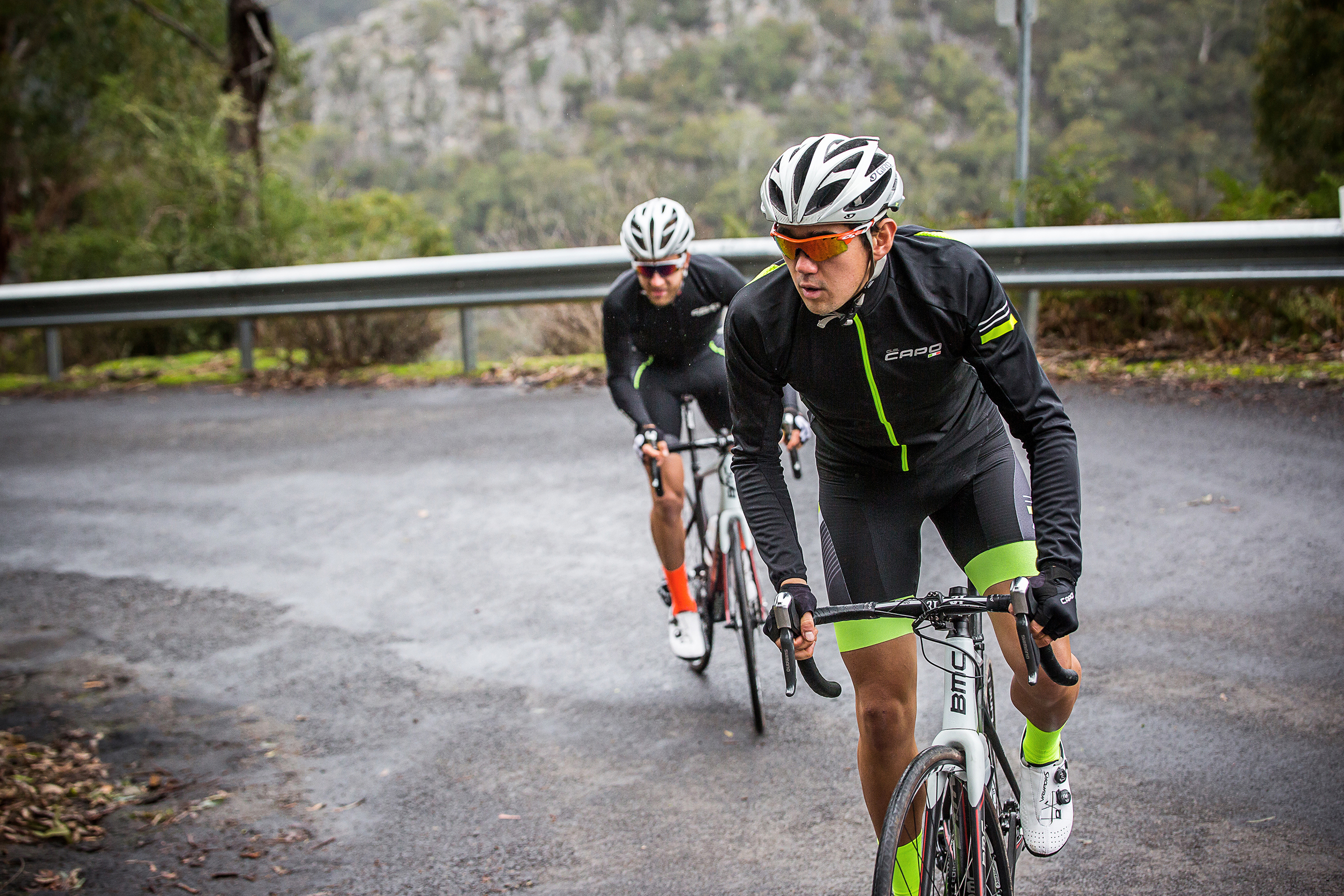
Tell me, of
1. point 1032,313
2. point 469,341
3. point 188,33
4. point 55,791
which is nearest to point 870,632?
point 55,791

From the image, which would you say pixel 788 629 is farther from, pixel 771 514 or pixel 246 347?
pixel 246 347

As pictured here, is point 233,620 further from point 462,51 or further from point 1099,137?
point 462,51

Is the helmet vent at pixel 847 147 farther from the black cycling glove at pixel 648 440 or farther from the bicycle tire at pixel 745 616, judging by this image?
the bicycle tire at pixel 745 616

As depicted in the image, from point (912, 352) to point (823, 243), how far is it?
0.43 m

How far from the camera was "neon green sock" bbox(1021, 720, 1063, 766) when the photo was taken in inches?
132

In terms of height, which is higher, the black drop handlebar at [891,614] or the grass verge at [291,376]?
the black drop handlebar at [891,614]

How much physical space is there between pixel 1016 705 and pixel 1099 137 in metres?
51.7

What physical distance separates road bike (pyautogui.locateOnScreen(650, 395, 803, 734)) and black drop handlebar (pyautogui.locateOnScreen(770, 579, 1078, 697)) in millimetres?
2178

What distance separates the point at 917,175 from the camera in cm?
2955

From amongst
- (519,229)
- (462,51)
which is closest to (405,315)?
(519,229)

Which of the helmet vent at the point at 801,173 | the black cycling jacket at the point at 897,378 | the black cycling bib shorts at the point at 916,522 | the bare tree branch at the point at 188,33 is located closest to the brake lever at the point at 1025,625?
the black cycling jacket at the point at 897,378

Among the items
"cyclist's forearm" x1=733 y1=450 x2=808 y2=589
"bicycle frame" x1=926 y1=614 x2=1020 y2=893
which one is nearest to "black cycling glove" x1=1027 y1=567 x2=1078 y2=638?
"bicycle frame" x1=926 y1=614 x2=1020 y2=893

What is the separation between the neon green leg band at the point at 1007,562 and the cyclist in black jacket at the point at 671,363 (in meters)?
1.95

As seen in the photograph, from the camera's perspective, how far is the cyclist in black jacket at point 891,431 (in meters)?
2.84
